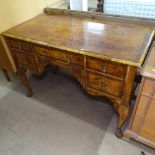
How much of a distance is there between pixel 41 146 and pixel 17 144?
0.71 ft

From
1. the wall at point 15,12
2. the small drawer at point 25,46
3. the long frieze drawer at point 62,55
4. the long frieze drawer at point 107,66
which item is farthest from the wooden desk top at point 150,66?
the wall at point 15,12

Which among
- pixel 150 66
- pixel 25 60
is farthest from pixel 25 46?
pixel 150 66

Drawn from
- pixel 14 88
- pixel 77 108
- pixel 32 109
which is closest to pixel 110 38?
pixel 77 108

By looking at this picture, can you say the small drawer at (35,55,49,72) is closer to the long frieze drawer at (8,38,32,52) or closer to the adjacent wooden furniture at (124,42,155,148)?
the long frieze drawer at (8,38,32,52)

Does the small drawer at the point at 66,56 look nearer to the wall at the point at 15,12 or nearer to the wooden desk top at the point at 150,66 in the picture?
the wooden desk top at the point at 150,66

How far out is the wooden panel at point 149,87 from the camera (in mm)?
925

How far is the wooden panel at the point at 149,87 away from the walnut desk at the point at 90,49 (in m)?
0.08

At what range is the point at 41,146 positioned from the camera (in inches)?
53.6

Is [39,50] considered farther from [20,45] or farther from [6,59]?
[6,59]

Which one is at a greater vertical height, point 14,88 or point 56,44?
point 56,44

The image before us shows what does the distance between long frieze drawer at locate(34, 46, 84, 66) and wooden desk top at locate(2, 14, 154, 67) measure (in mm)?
61

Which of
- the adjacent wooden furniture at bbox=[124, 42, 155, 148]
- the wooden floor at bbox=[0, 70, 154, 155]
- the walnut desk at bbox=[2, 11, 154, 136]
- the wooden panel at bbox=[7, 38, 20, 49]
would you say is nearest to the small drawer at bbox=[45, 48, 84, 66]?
the walnut desk at bbox=[2, 11, 154, 136]

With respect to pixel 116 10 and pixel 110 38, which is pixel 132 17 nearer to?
pixel 116 10

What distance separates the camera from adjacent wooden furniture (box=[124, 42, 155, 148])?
0.92 meters
